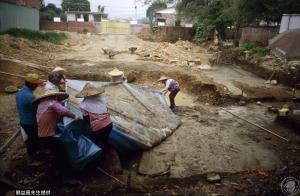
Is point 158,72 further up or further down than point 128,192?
further up

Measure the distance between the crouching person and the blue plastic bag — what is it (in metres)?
0.11

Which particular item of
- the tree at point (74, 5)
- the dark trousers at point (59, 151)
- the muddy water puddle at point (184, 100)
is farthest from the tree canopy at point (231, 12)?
the tree at point (74, 5)

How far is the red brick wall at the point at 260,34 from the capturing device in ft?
54.2

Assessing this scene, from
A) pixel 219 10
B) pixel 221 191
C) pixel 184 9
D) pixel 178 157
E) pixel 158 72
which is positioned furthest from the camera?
pixel 184 9

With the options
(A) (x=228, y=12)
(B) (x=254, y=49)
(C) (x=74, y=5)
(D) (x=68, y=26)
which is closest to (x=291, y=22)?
(B) (x=254, y=49)

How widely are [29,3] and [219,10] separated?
18085mm

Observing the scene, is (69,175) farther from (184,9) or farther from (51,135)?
(184,9)

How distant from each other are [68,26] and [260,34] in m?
27.7

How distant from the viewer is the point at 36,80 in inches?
181

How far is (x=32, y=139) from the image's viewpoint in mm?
4965

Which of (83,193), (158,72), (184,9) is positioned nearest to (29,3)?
(184,9)

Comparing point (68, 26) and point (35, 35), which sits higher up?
point (68, 26)

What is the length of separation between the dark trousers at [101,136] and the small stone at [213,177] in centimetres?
Answer: 195

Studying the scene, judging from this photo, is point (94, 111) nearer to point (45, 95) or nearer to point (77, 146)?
point (77, 146)
